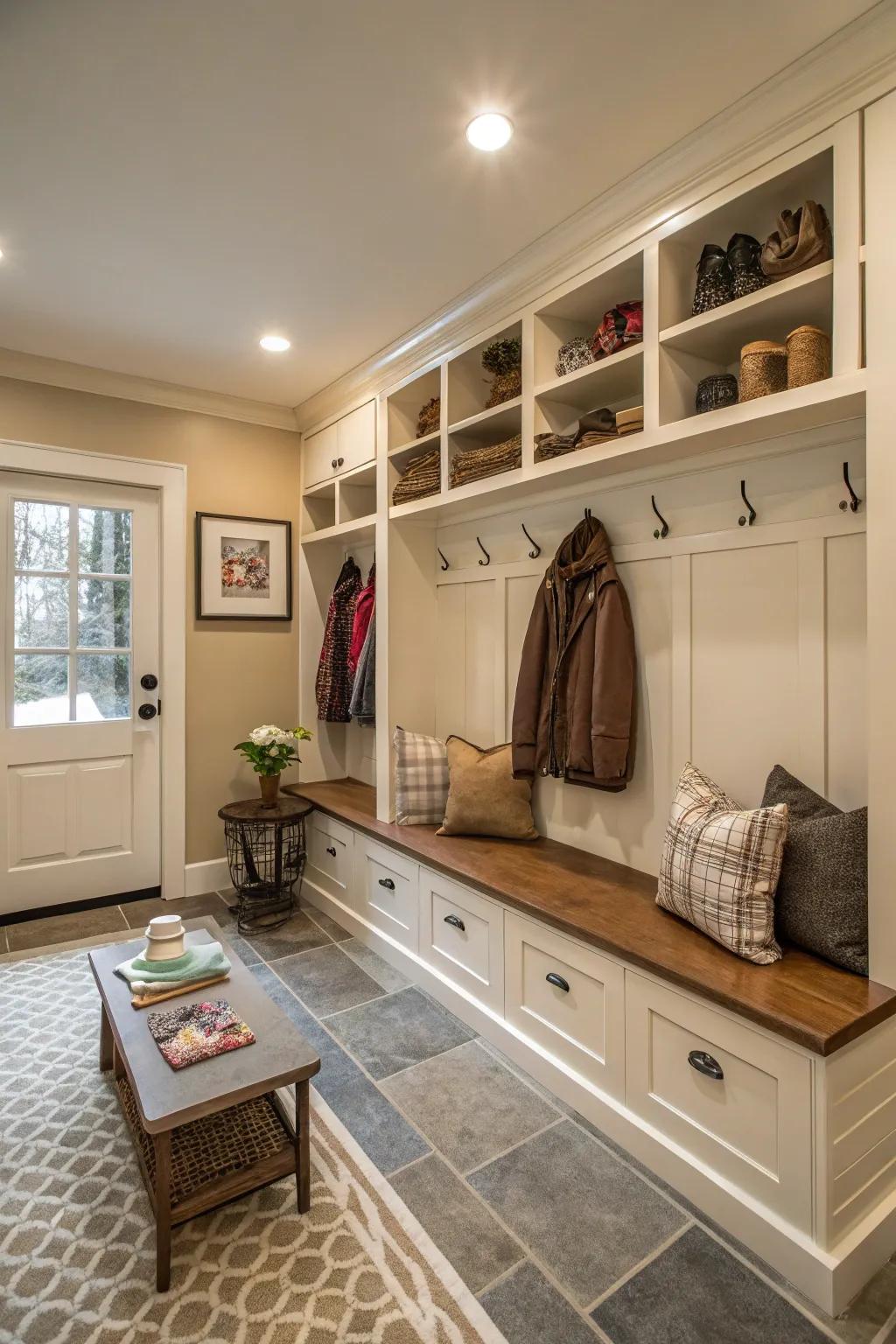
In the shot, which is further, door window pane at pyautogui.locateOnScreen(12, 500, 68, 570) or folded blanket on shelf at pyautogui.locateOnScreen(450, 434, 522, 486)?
door window pane at pyautogui.locateOnScreen(12, 500, 68, 570)

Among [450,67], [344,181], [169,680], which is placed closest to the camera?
[450,67]

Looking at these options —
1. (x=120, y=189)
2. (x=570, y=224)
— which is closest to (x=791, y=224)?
(x=570, y=224)

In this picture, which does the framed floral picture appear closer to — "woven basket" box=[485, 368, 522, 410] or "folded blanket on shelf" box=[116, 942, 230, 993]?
"woven basket" box=[485, 368, 522, 410]

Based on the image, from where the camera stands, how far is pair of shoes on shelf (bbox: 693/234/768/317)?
1.79 meters

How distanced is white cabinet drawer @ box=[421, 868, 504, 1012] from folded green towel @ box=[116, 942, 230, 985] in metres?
0.82

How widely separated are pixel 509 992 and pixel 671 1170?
67 cm

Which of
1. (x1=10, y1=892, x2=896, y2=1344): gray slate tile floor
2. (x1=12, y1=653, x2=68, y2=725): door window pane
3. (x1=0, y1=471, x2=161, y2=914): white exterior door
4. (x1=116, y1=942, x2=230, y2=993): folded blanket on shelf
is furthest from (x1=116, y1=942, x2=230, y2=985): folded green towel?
(x1=12, y1=653, x2=68, y2=725): door window pane

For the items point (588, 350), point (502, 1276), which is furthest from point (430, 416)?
point (502, 1276)

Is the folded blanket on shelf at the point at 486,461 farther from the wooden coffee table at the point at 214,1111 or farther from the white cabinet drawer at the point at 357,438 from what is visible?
the wooden coffee table at the point at 214,1111

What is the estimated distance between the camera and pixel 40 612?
10.9 feet

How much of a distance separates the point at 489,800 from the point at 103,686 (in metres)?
2.06

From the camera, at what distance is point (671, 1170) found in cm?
169

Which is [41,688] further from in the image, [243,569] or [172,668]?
[243,569]

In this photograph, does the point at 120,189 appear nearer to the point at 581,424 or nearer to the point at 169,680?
the point at 581,424
